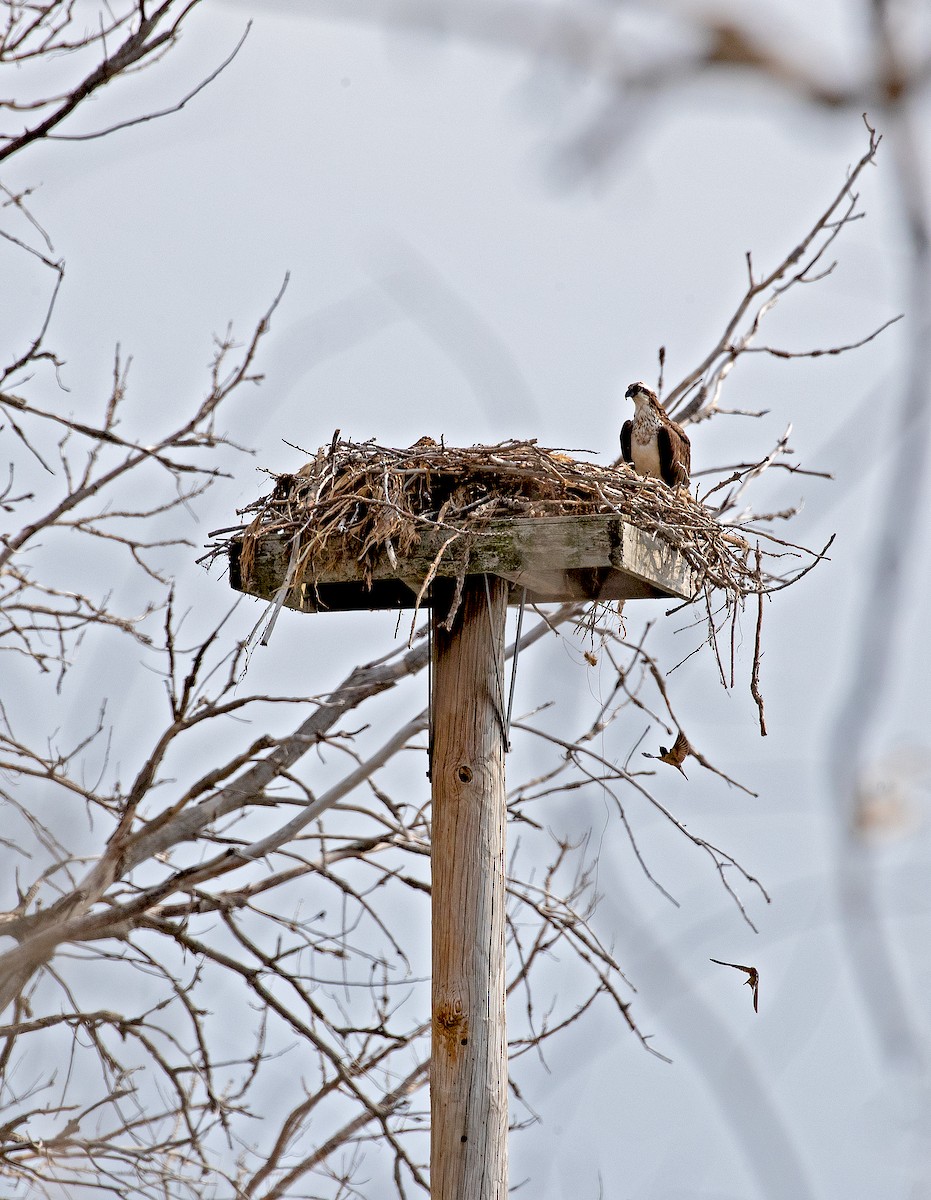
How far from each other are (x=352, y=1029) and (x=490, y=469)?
2826 mm

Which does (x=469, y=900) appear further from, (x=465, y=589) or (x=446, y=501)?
(x=446, y=501)

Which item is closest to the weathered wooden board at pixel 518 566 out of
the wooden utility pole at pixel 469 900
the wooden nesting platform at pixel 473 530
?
the wooden nesting platform at pixel 473 530

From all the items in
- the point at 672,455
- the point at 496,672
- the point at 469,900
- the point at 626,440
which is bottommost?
the point at 469,900

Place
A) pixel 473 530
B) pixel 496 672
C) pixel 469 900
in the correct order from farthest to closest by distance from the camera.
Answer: pixel 496 672 < pixel 469 900 < pixel 473 530

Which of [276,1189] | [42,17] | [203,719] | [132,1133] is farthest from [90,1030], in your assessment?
[42,17]

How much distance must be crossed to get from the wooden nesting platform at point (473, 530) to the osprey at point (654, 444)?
1.93 feet

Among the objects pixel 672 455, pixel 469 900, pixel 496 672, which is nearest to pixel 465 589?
pixel 496 672

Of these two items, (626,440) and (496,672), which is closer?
(496,672)

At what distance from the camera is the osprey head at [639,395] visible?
4.64 metres

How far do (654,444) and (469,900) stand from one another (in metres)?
1.61

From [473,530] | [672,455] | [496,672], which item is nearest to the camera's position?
[473,530]

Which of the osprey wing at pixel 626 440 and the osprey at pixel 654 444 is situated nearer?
the osprey at pixel 654 444

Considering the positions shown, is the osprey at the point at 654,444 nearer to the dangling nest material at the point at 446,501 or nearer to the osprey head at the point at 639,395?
the osprey head at the point at 639,395

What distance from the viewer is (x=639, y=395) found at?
4.70 m
